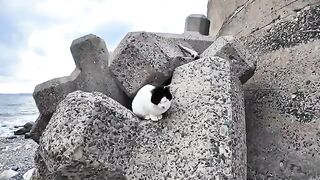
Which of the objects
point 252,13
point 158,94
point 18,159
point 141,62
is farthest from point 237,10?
point 18,159

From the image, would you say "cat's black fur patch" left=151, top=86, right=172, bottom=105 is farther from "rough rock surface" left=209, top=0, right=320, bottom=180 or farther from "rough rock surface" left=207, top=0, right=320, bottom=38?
"rough rock surface" left=207, top=0, right=320, bottom=38

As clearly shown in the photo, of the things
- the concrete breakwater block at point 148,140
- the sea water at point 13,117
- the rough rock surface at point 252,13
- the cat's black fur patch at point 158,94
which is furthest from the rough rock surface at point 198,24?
the sea water at point 13,117

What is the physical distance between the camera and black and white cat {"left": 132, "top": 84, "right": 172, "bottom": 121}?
1879mm

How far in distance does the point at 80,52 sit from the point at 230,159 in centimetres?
142

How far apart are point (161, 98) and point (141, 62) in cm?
48

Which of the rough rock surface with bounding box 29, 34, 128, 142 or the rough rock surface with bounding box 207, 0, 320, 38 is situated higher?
the rough rock surface with bounding box 207, 0, 320, 38

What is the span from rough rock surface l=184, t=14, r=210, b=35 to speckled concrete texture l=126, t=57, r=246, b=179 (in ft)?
7.75

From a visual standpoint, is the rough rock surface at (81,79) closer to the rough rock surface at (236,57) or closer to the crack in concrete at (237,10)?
the rough rock surface at (236,57)

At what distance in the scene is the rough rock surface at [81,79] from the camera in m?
2.62

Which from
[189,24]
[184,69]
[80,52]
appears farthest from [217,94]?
[189,24]

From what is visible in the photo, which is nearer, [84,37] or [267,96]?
[267,96]

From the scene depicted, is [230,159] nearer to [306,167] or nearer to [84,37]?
[306,167]

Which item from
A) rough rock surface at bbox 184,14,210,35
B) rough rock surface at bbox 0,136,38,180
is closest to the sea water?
rough rock surface at bbox 0,136,38,180

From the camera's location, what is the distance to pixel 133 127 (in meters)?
1.94
